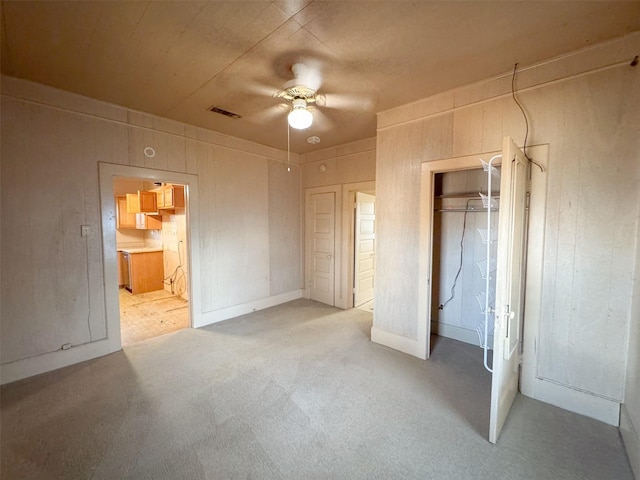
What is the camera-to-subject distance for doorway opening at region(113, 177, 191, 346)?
4.95 metres

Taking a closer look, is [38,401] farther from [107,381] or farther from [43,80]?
[43,80]

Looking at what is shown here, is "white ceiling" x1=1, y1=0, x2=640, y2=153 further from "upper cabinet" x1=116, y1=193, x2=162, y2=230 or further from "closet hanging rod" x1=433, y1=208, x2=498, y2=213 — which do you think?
"upper cabinet" x1=116, y1=193, x2=162, y2=230

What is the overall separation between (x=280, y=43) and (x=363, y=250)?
141 inches

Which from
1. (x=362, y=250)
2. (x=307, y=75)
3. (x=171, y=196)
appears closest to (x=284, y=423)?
(x=307, y=75)

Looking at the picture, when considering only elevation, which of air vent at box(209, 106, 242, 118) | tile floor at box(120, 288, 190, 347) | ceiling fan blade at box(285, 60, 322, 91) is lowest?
tile floor at box(120, 288, 190, 347)

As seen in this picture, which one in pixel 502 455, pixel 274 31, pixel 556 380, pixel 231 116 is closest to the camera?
pixel 502 455

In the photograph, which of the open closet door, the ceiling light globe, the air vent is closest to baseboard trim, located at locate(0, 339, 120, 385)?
the air vent

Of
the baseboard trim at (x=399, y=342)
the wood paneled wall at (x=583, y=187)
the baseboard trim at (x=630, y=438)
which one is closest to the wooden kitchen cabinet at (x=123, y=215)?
the baseboard trim at (x=399, y=342)

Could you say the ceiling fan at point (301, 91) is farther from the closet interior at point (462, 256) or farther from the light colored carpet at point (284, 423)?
the light colored carpet at point (284, 423)

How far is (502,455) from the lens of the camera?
1.76 metres

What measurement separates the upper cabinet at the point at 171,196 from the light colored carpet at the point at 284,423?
9.18 ft

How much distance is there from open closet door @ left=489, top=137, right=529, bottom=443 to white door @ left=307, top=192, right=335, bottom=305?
308cm

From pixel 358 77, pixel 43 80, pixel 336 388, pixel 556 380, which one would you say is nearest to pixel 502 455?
pixel 556 380

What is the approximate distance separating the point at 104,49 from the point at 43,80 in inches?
41.6
